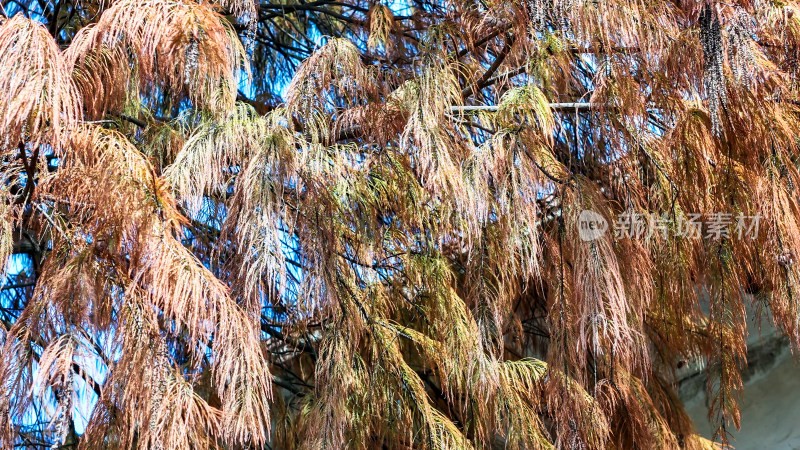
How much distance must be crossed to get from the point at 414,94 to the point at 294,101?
0.20 metres

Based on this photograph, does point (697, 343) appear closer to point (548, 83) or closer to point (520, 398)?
point (520, 398)

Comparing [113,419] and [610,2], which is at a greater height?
[610,2]

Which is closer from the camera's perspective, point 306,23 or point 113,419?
point 113,419

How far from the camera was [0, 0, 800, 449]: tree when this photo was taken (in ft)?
3.69

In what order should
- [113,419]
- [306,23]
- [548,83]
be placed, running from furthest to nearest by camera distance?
[306,23] → [548,83] → [113,419]

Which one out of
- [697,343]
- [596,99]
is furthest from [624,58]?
[697,343]

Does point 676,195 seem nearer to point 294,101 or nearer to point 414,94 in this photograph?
point 414,94

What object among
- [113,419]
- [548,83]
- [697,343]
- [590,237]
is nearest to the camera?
[113,419]

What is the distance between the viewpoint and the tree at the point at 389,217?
3.69ft

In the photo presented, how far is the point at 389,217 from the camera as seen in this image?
5.24ft

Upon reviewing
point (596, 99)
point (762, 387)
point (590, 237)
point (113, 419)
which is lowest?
point (762, 387)

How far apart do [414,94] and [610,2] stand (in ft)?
1.12

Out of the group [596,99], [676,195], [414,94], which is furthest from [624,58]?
[414,94]

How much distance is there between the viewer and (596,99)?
1.43 metres
